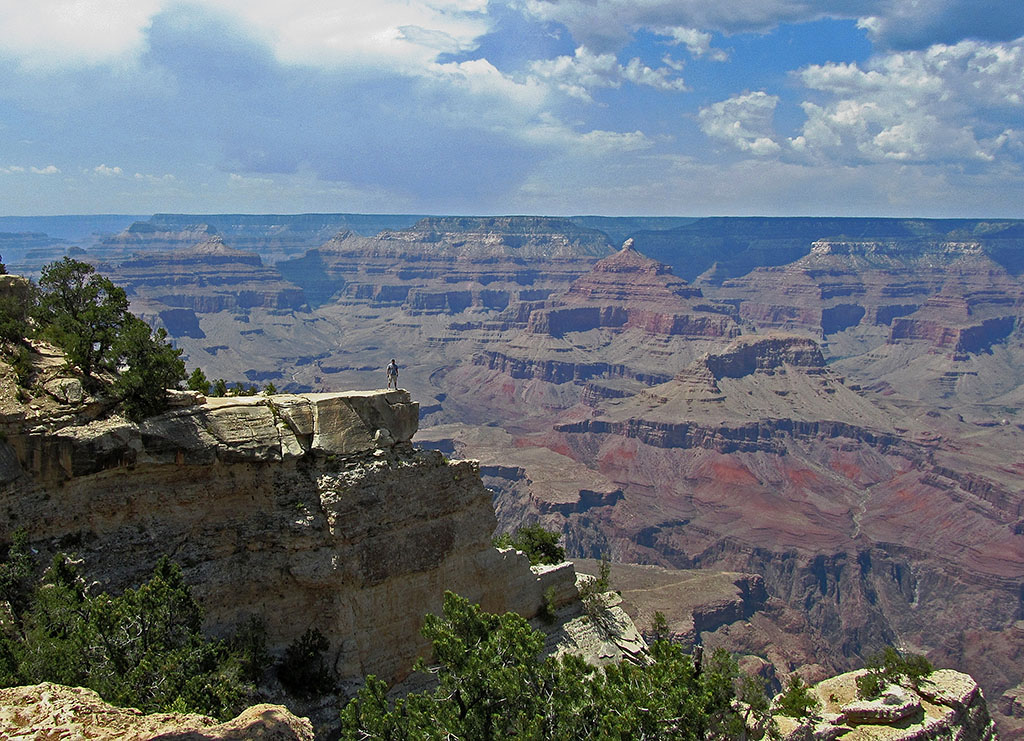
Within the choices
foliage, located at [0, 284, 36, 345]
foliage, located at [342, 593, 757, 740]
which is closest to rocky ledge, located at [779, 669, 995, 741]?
foliage, located at [342, 593, 757, 740]

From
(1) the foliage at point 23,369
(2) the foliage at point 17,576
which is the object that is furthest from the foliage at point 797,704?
(1) the foliage at point 23,369

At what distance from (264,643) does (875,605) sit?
13483 cm

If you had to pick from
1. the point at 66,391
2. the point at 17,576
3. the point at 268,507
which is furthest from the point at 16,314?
the point at 268,507

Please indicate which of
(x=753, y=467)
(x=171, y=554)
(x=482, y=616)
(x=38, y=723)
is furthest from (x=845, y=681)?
(x=753, y=467)

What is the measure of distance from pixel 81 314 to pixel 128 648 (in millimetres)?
11222

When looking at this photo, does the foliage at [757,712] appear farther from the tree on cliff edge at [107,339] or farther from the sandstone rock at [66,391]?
the sandstone rock at [66,391]

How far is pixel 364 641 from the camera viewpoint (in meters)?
25.9

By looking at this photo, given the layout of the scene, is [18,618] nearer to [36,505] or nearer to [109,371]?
[36,505]

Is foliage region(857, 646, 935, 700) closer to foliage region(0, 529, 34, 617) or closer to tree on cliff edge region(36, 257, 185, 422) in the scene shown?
tree on cliff edge region(36, 257, 185, 422)

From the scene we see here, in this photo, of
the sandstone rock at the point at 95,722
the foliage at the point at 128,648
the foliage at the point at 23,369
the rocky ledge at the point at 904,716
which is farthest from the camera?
the rocky ledge at the point at 904,716

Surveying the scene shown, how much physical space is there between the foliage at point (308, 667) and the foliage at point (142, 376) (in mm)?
9063

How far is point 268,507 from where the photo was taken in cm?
2478

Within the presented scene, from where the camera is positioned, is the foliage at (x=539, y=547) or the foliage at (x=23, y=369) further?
the foliage at (x=539, y=547)

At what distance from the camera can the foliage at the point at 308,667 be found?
24203 millimetres
